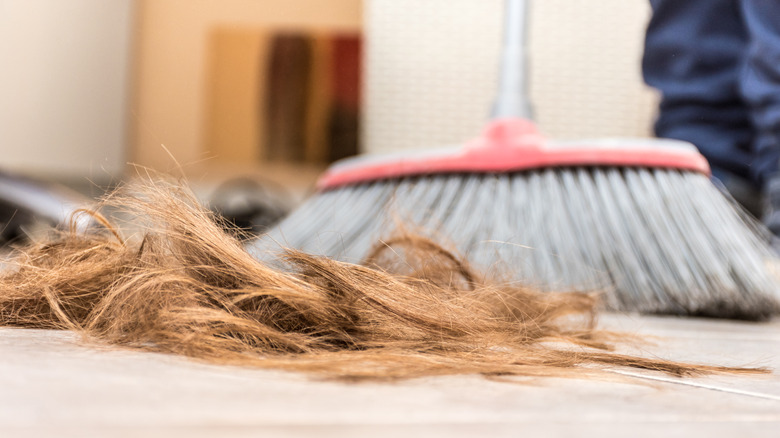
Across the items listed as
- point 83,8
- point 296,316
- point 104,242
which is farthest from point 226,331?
point 83,8

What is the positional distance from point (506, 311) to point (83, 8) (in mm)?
2091

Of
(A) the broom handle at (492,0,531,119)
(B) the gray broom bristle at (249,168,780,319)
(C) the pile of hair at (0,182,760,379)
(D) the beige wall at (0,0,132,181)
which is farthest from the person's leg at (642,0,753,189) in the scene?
(D) the beige wall at (0,0,132,181)

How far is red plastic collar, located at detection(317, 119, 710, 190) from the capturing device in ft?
2.06

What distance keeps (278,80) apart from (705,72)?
1.70 m

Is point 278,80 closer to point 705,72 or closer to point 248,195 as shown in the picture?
point 248,195

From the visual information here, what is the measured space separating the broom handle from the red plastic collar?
31 millimetres

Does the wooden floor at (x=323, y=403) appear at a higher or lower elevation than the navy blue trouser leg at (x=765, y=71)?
lower

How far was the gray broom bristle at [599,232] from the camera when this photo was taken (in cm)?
54

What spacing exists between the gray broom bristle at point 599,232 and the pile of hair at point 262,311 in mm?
185

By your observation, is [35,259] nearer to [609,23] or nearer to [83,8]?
[609,23]

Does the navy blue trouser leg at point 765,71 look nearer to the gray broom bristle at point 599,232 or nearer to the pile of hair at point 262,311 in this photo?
the gray broom bristle at point 599,232

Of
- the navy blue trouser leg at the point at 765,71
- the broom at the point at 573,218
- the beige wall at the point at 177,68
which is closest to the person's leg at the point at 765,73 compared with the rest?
the navy blue trouser leg at the point at 765,71

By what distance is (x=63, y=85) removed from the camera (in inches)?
78.5

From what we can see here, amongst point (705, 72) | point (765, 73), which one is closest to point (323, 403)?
point (765, 73)
